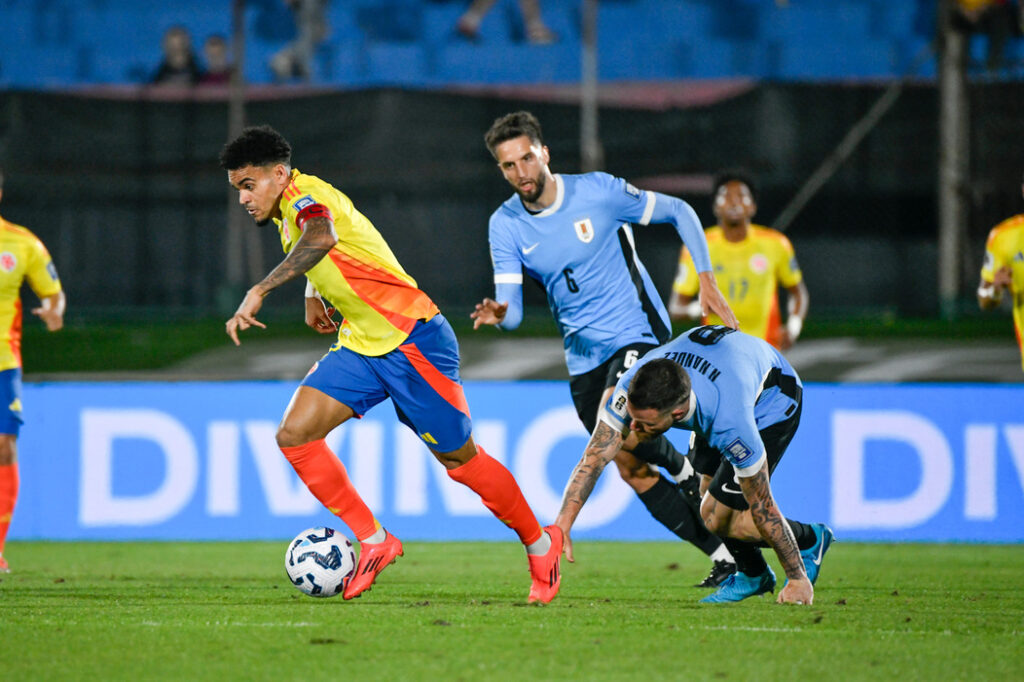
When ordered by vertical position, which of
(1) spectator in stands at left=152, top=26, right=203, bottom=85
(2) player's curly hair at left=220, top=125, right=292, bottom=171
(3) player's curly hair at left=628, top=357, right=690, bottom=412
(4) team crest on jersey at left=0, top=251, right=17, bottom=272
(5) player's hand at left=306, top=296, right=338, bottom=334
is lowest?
(3) player's curly hair at left=628, top=357, right=690, bottom=412

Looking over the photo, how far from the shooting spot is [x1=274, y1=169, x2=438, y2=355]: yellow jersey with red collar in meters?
5.57

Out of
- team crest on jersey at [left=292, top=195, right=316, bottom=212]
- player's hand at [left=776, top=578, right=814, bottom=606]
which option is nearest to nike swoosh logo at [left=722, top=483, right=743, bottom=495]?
player's hand at [left=776, top=578, right=814, bottom=606]

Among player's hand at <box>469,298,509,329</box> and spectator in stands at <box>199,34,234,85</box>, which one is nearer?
player's hand at <box>469,298,509,329</box>

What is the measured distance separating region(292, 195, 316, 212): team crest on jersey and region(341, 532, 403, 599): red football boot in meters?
1.48

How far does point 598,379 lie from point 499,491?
104cm

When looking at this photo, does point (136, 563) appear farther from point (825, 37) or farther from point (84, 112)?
point (825, 37)

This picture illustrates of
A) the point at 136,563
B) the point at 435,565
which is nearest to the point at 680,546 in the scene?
the point at 435,565

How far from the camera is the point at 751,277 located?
8.61m

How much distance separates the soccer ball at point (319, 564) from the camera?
18.1 ft

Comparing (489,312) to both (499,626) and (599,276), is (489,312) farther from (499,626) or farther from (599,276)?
(499,626)

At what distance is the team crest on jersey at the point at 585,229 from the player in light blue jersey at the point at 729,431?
3.23 ft

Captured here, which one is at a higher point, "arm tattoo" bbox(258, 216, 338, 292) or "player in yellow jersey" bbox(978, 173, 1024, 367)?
"arm tattoo" bbox(258, 216, 338, 292)

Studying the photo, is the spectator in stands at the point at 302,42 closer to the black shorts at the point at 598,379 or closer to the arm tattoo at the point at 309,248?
the black shorts at the point at 598,379

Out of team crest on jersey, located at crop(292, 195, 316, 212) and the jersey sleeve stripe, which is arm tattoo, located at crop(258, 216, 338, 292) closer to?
team crest on jersey, located at crop(292, 195, 316, 212)
